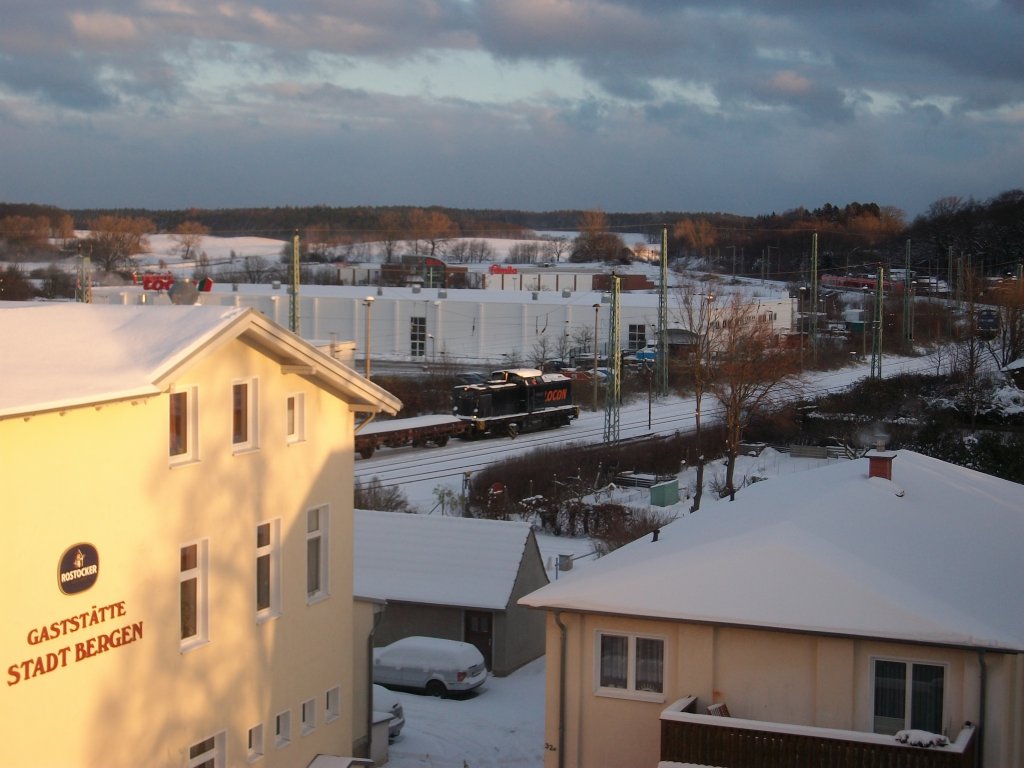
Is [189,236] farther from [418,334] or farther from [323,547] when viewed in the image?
[323,547]

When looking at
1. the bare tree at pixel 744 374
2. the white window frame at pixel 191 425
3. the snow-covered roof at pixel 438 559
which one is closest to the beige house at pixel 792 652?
the white window frame at pixel 191 425

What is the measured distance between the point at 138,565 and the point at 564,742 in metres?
4.15

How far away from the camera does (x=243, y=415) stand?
11.7 meters

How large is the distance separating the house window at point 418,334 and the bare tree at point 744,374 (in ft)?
57.4

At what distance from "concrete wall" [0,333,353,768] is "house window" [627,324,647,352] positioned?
148ft

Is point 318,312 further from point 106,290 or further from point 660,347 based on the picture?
point 660,347

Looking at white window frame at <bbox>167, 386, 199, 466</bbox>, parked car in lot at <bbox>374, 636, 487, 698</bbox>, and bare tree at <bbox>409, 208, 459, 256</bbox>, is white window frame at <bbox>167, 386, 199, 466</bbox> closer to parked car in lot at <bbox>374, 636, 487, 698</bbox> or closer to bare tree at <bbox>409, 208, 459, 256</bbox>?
parked car in lot at <bbox>374, 636, 487, 698</bbox>

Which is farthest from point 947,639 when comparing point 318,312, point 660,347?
point 318,312

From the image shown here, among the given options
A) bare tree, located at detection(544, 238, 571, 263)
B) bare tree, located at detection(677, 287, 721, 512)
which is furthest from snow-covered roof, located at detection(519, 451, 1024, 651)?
bare tree, located at detection(544, 238, 571, 263)

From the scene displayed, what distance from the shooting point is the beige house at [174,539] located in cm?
912

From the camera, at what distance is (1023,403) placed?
1574 inches

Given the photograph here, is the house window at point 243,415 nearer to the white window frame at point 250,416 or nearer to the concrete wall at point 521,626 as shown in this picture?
the white window frame at point 250,416

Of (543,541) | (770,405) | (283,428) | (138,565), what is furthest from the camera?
(770,405)

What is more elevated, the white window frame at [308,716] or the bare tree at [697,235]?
the bare tree at [697,235]
